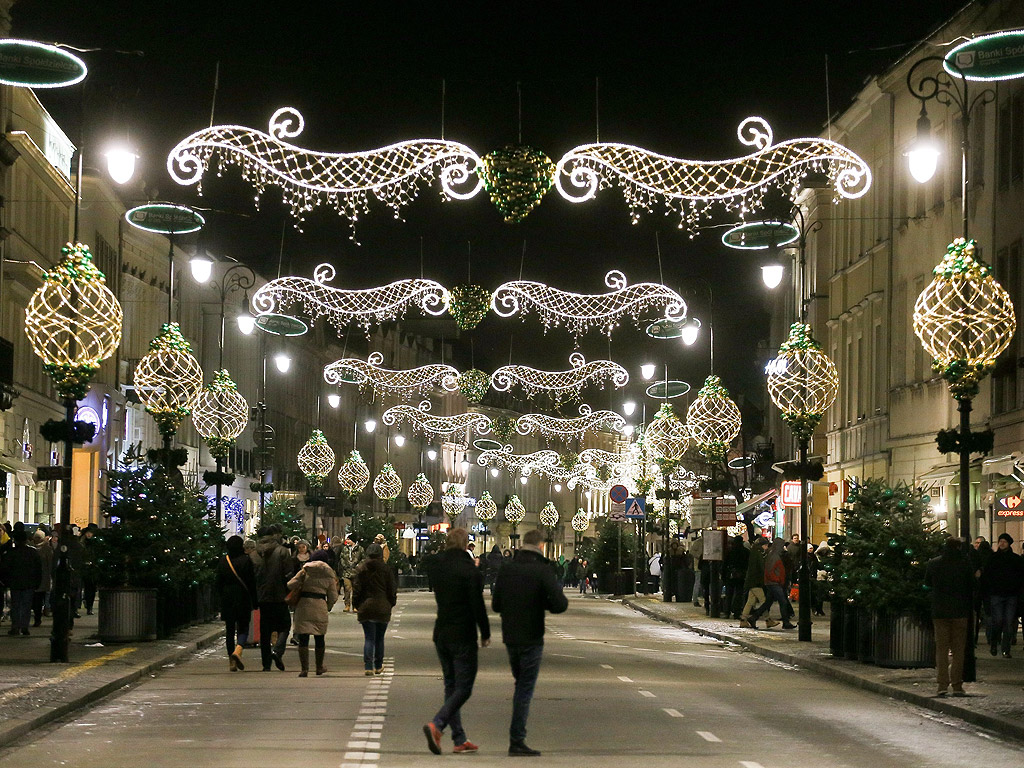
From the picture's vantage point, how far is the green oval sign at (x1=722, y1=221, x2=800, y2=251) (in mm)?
28336

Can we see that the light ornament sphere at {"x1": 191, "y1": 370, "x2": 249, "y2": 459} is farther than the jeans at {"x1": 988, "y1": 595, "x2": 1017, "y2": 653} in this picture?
Yes

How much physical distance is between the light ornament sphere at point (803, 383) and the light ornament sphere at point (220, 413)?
51.5ft

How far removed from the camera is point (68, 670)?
23.2 meters

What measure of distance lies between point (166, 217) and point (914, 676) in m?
12.3

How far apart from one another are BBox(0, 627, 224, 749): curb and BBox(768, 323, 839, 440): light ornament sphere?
1093 cm

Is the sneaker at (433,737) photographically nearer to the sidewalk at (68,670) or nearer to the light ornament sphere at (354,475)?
the sidewalk at (68,670)

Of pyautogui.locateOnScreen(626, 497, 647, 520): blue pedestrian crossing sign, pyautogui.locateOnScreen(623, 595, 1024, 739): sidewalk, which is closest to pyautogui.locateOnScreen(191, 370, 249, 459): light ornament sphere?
pyautogui.locateOnScreen(623, 595, 1024, 739): sidewalk

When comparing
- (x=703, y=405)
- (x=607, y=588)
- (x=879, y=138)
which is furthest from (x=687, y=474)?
(x=703, y=405)

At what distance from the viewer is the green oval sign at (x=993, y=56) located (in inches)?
732

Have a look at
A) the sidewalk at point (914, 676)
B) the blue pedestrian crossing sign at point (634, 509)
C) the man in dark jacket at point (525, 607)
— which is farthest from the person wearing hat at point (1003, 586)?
the blue pedestrian crossing sign at point (634, 509)

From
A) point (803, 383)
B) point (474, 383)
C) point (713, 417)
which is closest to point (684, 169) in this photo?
point (803, 383)

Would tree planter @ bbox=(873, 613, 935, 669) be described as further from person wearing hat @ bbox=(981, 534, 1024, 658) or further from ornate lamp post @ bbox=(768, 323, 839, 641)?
ornate lamp post @ bbox=(768, 323, 839, 641)

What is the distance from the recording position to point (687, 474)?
78.9 metres

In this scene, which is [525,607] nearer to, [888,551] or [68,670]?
[68,670]
